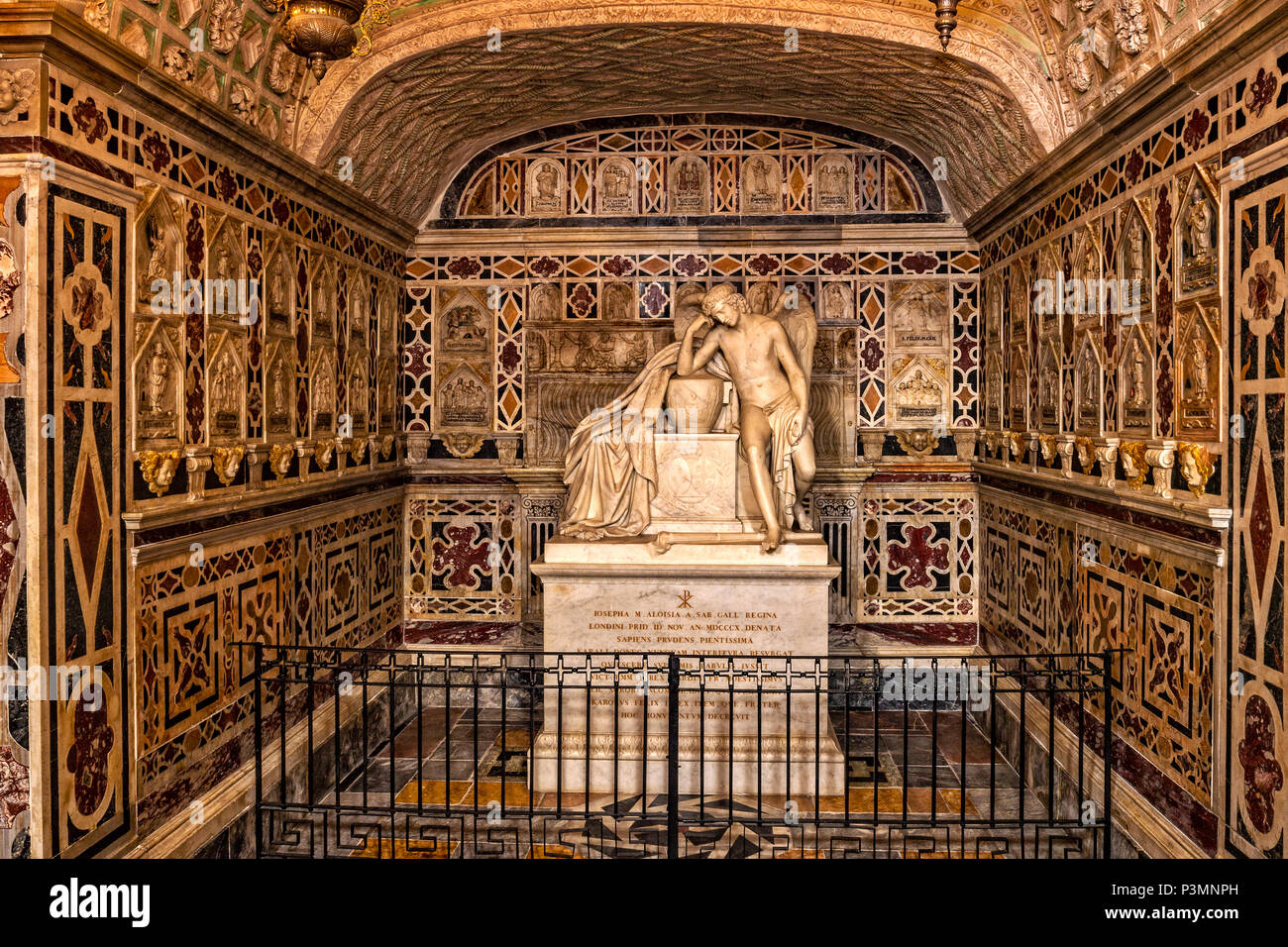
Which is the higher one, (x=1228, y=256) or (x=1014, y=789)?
(x=1228, y=256)

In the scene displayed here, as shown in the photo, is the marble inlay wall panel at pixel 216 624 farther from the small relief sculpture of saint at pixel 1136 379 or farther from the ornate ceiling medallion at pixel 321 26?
the small relief sculpture of saint at pixel 1136 379

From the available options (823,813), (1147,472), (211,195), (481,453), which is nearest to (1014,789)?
(823,813)

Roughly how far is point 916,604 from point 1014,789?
2.34m

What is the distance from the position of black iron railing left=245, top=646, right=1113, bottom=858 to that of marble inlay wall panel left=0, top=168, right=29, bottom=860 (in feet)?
4.04

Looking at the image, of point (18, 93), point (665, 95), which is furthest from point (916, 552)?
point (18, 93)

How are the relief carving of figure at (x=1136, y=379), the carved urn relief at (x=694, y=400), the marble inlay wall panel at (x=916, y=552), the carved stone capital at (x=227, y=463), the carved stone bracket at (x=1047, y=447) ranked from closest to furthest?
the relief carving of figure at (x=1136, y=379)
the carved stone capital at (x=227, y=463)
the carved stone bracket at (x=1047, y=447)
the carved urn relief at (x=694, y=400)
the marble inlay wall panel at (x=916, y=552)

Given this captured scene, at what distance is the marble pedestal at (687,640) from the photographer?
6.04 m

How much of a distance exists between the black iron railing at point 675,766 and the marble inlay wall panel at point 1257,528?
29.8 inches

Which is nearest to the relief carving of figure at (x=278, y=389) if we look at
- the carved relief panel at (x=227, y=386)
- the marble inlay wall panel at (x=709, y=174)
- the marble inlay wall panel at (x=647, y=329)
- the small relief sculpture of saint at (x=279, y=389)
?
the small relief sculpture of saint at (x=279, y=389)

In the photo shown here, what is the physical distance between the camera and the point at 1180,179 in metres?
4.54
